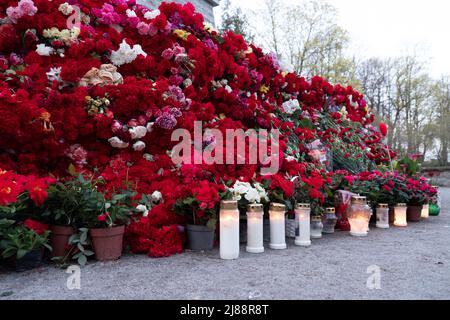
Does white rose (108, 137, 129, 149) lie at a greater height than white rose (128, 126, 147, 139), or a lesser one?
lesser

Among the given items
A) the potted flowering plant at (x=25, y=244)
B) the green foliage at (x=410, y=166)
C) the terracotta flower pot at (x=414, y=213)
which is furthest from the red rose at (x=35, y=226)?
the green foliage at (x=410, y=166)

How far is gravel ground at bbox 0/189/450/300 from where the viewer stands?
1.69 meters

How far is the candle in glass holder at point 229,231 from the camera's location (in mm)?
2355

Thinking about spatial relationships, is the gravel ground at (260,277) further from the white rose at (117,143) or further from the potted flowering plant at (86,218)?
the white rose at (117,143)

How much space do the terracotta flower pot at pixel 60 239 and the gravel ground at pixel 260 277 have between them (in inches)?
5.5

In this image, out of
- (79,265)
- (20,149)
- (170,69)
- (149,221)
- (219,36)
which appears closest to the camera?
(79,265)

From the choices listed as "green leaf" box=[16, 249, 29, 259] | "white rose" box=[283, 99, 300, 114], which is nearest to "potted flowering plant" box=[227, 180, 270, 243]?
"green leaf" box=[16, 249, 29, 259]

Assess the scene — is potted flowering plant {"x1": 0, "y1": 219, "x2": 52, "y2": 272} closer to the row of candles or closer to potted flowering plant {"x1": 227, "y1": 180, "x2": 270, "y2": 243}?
the row of candles

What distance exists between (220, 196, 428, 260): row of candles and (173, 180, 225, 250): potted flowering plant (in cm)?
12

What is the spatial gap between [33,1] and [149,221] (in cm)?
242
